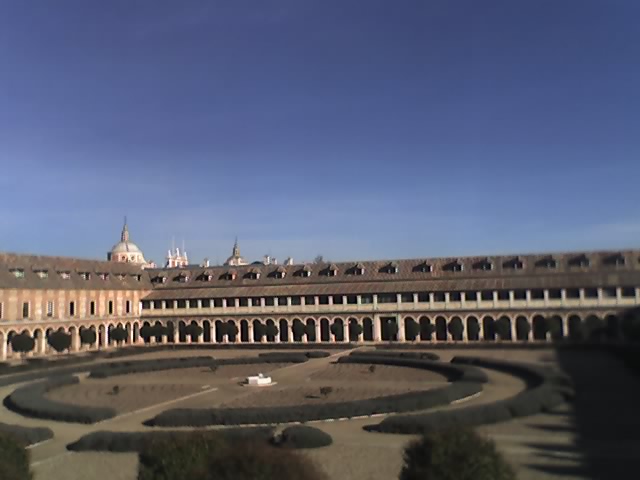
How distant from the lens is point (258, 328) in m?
66.0

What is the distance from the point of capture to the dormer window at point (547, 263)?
61.9 m

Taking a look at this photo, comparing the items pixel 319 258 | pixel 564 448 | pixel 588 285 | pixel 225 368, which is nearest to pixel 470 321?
pixel 588 285

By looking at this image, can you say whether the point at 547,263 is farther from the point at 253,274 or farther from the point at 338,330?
the point at 253,274

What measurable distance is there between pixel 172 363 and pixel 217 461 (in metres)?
39.3

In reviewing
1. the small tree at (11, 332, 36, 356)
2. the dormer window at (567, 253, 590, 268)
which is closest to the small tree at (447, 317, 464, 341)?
the dormer window at (567, 253, 590, 268)

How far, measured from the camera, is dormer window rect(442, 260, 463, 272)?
65438mm

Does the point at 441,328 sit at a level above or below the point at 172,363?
above

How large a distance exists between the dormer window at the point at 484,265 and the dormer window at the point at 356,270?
39.5ft

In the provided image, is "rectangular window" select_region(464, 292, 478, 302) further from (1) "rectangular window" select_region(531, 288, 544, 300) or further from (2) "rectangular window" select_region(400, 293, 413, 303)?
(2) "rectangular window" select_region(400, 293, 413, 303)

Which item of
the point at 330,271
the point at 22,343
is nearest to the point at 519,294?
the point at 330,271

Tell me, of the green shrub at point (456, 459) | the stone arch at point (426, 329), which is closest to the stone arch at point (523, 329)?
the stone arch at point (426, 329)

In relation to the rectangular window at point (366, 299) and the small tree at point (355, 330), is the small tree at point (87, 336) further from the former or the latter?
the rectangular window at point (366, 299)

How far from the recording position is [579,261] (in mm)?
61312

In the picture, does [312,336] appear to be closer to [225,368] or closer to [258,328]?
[258,328]
